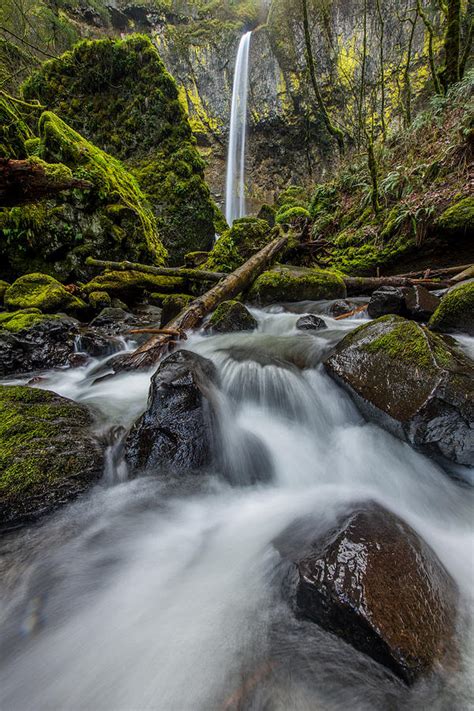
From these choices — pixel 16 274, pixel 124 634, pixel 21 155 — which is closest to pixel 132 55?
pixel 21 155

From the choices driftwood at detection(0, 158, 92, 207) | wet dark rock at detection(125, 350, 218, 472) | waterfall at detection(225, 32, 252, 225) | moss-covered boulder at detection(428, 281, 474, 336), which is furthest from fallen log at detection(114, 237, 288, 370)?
waterfall at detection(225, 32, 252, 225)

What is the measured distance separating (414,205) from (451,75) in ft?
18.8

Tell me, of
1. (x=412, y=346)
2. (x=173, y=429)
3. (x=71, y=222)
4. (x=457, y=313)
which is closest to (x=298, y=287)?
(x=457, y=313)

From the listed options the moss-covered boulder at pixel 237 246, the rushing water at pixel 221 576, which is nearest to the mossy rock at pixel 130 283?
the moss-covered boulder at pixel 237 246

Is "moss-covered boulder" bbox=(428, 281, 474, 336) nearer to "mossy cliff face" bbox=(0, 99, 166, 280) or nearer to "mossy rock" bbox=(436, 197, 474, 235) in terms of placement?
"mossy rock" bbox=(436, 197, 474, 235)

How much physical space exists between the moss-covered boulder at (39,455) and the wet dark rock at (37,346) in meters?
2.38

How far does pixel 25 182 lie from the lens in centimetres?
420

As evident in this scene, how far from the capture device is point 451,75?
913 cm

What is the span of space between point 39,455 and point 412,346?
282cm

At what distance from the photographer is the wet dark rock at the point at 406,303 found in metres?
3.76

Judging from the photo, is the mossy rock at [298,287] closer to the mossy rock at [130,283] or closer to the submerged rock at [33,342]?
the mossy rock at [130,283]

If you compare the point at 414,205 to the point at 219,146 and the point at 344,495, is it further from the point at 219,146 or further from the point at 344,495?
the point at 219,146

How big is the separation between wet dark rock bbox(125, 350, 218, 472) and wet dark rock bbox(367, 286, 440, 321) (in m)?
2.96

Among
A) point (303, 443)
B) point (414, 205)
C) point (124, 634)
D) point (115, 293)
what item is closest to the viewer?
point (124, 634)
